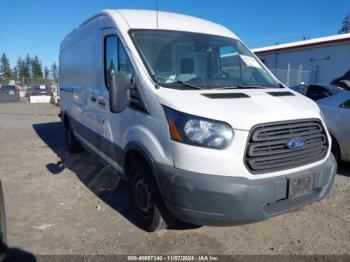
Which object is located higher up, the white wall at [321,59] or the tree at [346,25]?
the tree at [346,25]

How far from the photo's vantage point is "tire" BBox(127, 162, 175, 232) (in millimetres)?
3406

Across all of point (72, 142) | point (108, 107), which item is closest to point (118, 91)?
point (108, 107)

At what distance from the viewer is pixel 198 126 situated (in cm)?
291

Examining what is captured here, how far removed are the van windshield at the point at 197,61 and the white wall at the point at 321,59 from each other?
18072 mm

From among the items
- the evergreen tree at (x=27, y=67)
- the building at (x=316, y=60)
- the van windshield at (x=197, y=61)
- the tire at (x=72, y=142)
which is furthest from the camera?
the evergreen tree at (x=27, y=67)

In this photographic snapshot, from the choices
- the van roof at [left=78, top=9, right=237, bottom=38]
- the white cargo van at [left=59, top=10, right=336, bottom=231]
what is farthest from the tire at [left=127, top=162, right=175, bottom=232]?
the van roof at [left=78, top=9, right=237, bottom=38]

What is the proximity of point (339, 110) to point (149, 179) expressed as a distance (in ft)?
12.5

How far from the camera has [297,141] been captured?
10.4ft

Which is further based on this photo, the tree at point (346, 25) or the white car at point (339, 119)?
the tree at point (346, 25)

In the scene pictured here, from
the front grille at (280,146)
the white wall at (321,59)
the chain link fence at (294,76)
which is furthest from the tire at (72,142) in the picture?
the white wall at (321,59)

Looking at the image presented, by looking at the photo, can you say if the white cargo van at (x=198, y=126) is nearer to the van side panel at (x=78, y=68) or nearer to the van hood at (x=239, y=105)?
the van hood at (x=239, y=105)

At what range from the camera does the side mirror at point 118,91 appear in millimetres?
3434

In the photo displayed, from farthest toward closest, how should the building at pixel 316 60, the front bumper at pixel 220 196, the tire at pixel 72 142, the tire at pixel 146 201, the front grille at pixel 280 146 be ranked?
the building at pixel 316 60
the tire at pixel 72 142
the tire at pixel 146 201
the front grille at pixel 280 146
the front bumper at pixel 220 196

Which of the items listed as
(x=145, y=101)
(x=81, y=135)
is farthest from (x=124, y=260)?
(x=81, y=135)
